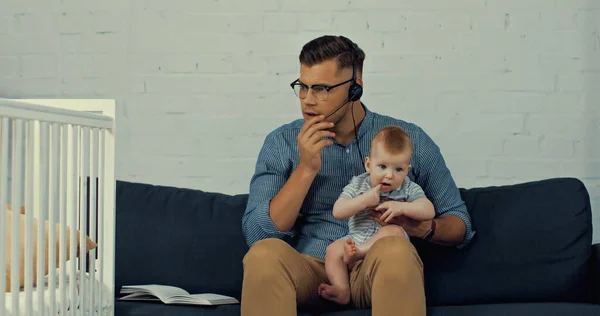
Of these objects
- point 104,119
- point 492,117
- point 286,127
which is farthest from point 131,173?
point 492,117

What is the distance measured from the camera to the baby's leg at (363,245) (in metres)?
2.30

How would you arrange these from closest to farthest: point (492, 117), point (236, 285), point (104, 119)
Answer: point (104, 119), point (236, 285), point (492, 117)

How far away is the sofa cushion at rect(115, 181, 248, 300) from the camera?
2668 mm

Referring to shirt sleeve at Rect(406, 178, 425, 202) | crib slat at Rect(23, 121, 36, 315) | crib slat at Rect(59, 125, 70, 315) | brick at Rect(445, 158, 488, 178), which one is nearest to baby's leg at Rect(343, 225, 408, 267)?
shirt sleeve at Rect(406, 178, 425, 202)

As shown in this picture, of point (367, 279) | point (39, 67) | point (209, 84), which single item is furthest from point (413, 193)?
point (39, 67)

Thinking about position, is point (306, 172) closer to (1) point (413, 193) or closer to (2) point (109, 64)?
(1) point (413, 193)

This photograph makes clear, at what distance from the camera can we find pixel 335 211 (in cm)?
236

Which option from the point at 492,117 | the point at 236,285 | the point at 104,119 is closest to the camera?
the point at 104,119

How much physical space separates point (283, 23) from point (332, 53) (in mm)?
889

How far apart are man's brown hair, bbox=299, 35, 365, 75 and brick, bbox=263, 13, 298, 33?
2.65 feet

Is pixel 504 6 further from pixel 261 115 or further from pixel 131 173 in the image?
pixel 131 173

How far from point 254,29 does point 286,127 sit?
2.53 feet

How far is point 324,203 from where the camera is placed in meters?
2.59

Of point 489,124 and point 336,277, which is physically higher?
point 489,124
